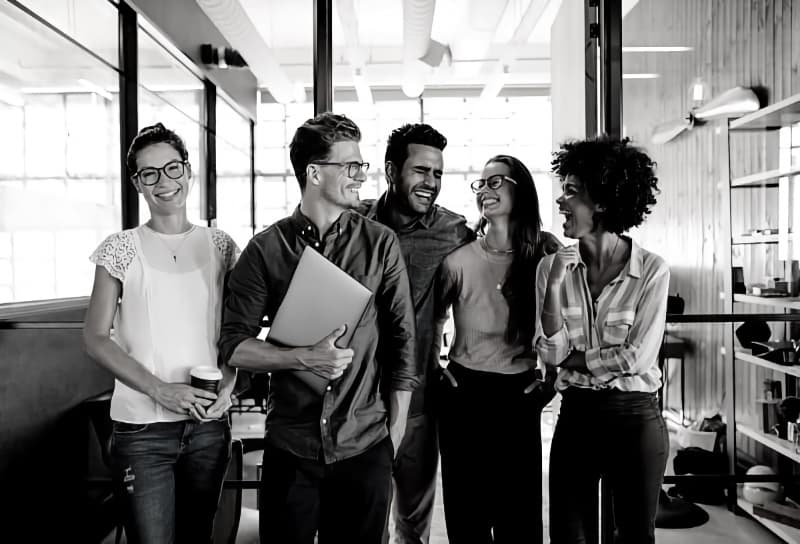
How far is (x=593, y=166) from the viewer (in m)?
1.90

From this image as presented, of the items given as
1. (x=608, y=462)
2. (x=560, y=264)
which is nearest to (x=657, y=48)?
(x=560, y=264)

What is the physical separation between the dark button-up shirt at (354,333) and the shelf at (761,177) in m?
2.37

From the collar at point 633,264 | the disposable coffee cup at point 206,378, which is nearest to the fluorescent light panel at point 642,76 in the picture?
the collar at point 633,264

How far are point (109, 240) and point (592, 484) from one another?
4.69ft

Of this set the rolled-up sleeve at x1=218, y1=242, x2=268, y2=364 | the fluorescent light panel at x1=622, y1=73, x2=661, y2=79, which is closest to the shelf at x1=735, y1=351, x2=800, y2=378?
the fluorescent light panel at x1=622, y1=73, x2=661, y2=79

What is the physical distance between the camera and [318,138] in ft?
5.16

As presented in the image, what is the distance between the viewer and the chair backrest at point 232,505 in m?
2.63

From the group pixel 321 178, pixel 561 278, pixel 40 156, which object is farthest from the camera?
pixel 40 156

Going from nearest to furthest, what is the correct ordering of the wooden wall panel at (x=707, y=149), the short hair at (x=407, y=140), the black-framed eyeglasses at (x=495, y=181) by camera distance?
the black-framed eyeglasses at (x=495, y=181) → the short hair at (x=407, y=140) → the wooden wall panel at (x=707, y=149)

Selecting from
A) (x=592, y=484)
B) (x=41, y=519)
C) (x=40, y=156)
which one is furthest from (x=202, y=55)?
(x=592, y=484)

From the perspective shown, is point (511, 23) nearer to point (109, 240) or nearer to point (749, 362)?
point (749, 362)

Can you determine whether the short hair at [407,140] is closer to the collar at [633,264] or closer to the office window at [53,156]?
the collar at [633,264]

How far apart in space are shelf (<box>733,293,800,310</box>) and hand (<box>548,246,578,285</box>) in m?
1.79

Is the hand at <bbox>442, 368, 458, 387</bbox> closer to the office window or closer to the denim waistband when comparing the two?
the denim waistband
